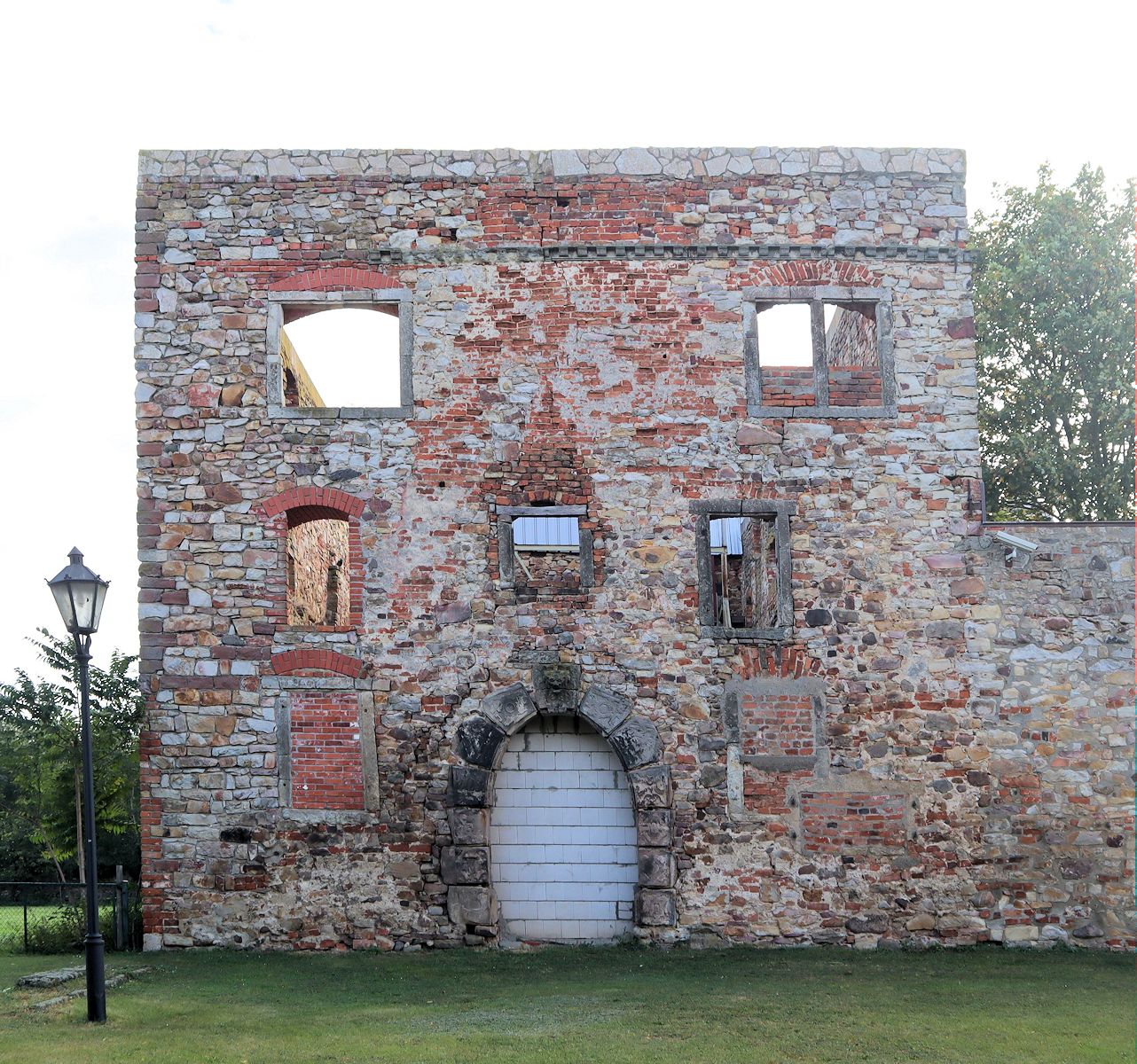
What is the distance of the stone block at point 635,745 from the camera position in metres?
12.6

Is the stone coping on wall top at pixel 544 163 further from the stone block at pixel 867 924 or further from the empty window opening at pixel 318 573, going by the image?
the stone block at pixel 867 924

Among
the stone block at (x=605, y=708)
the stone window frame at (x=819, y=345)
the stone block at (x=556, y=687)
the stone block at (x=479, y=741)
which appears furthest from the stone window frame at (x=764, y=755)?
the stone window frame at (x=819, y=345)

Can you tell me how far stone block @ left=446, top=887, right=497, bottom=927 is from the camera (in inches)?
487

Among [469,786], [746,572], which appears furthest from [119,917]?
[746,572]

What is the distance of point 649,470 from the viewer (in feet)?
43.1

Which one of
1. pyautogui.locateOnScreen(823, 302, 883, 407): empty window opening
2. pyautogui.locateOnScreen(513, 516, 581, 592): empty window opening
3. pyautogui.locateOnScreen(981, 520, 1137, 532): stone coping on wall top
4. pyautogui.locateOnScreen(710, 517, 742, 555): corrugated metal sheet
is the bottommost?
pyautogui.locateOnScreen(513, 516, 581, 592): empty window opening

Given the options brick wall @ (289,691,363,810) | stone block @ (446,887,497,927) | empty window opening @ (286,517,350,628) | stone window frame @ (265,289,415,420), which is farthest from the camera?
empty window opening @ (286,517,350,628)

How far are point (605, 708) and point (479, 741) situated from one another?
4.39 ft

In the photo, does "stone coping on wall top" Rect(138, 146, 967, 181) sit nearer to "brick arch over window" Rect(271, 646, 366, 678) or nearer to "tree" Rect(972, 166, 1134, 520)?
"brick arch over window" Rect(271, 646, 366, 678)

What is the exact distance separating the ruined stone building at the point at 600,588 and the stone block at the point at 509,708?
35 millimetres

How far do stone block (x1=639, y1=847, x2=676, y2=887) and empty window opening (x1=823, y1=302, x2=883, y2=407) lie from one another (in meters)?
5.21

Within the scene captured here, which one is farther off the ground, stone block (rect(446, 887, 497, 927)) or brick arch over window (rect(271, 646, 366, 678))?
brick arch over window (rect(271, 646, 366, 678))

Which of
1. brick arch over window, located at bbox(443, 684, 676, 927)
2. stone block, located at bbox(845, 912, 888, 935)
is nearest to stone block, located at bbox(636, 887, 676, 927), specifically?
brick arch over window, located at bbox(443, 684, 676, 927)

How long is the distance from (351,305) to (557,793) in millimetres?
5702
